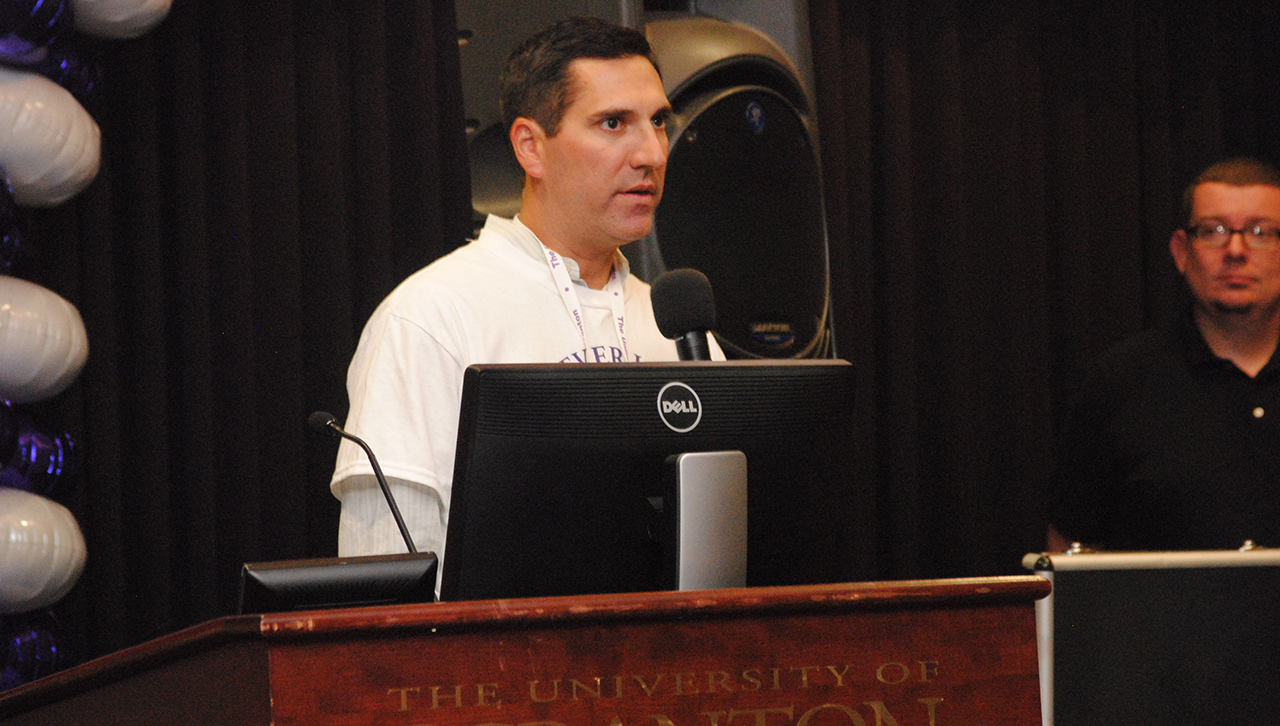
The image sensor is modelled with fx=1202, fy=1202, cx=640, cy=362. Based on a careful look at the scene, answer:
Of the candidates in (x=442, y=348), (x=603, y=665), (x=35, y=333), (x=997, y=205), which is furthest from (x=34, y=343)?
(x=997, y=205)

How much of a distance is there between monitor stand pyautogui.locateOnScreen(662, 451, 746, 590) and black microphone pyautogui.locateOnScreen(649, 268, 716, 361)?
21 centimetres

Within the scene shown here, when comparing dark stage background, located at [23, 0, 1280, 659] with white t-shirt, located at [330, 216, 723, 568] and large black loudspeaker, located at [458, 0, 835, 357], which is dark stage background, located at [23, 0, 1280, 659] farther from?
white t-shirt, located at [330, 216, 723, 568]

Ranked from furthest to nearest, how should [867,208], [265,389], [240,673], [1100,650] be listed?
[867,208] → [265,389] → [1100,650] → [240,673]

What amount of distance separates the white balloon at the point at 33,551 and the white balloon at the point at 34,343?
169 millimetres

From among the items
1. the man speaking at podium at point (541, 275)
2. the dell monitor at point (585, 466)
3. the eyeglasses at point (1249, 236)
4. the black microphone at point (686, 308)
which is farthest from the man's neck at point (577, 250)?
the eyeglasses at point (1249, 236)

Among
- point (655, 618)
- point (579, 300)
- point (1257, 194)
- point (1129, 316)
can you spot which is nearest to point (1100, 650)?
point (655, 618)

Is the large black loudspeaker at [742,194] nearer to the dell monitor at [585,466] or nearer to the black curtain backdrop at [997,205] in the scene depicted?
the dell monitor at [585,466]

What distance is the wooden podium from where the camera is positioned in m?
0.80

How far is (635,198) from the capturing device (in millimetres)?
1738

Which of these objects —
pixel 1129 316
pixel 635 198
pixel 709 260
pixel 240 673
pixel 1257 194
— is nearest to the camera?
pixel 240 673

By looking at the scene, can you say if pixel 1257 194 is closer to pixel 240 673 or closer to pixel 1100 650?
pixel 1100 650

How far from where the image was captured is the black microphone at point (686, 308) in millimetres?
1274

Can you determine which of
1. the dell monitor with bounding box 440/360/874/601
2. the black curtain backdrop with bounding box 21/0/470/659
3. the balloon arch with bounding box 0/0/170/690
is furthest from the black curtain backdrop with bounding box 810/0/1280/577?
the dell monitor with bounding box 440/360/874/601

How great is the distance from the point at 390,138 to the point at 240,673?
2.05 meters
